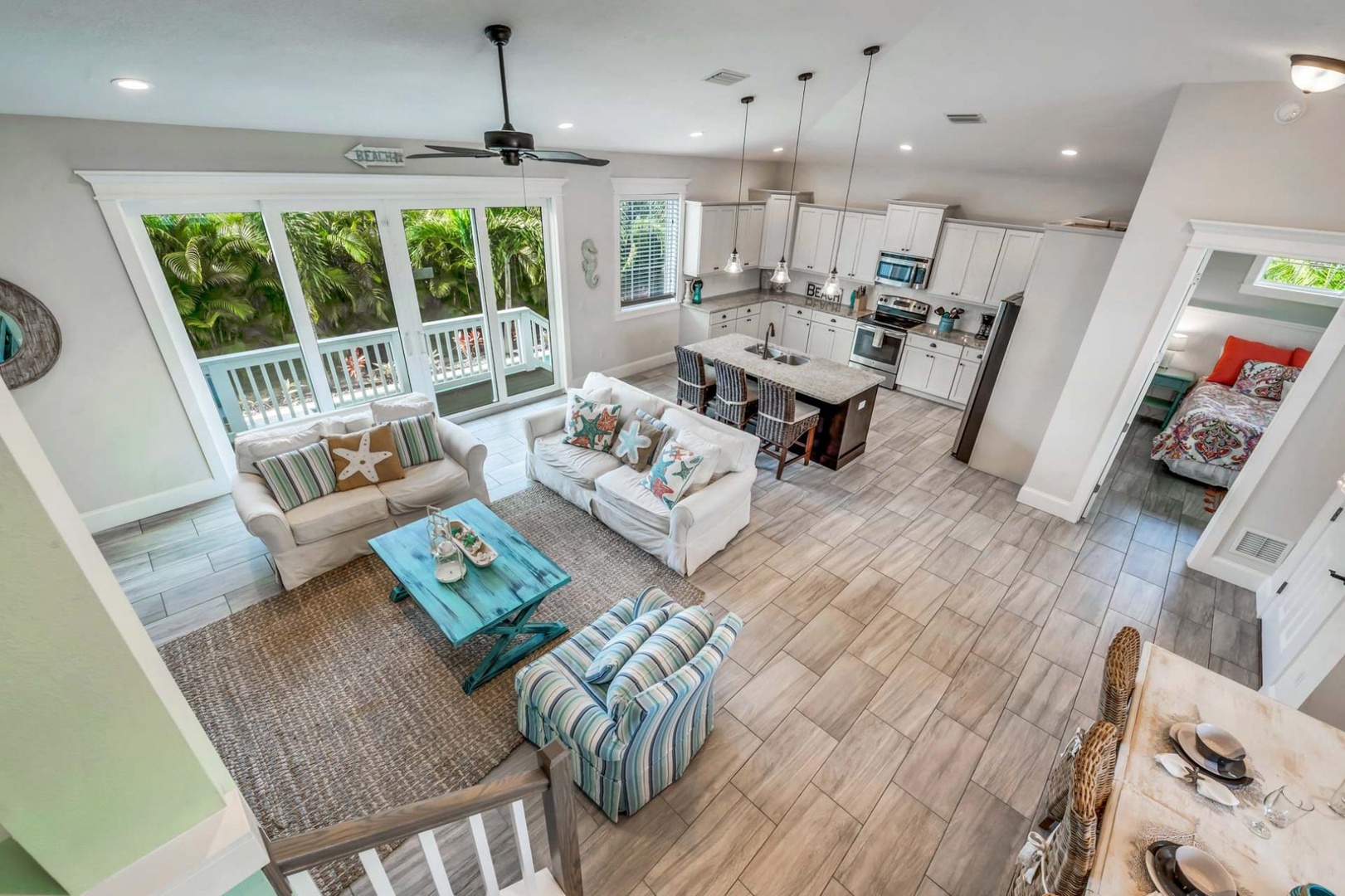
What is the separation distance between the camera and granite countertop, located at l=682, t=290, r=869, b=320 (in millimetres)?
7250

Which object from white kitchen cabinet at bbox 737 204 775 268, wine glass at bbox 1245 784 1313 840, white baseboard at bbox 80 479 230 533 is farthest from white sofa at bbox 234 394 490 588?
white kitchen cabinet at bbox 737 204 775 268

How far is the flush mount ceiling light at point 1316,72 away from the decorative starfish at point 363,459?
5.56 meters

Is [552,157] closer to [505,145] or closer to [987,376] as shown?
[505,145]

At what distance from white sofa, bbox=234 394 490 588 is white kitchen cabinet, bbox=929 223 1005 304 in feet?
18.1

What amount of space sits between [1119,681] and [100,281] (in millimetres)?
6018

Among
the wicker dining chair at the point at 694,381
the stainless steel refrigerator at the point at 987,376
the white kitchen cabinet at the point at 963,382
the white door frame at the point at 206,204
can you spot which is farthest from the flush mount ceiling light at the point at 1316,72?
the white door frame at the point at 206,204

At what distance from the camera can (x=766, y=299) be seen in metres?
7.75

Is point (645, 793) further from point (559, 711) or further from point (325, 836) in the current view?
point (325, 836)

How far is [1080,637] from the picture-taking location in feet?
11.3

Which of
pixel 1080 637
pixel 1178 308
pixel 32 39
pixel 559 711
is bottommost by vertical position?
pixel 1080 637

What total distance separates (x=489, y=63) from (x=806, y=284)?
5681 mm

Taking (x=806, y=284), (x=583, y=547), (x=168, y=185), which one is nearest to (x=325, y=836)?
(x=583, y=547)

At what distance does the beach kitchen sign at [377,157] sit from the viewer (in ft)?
14.3

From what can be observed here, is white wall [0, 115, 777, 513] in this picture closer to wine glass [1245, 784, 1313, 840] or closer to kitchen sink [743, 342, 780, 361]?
kitchen sink [743, 342, 780, 361]
